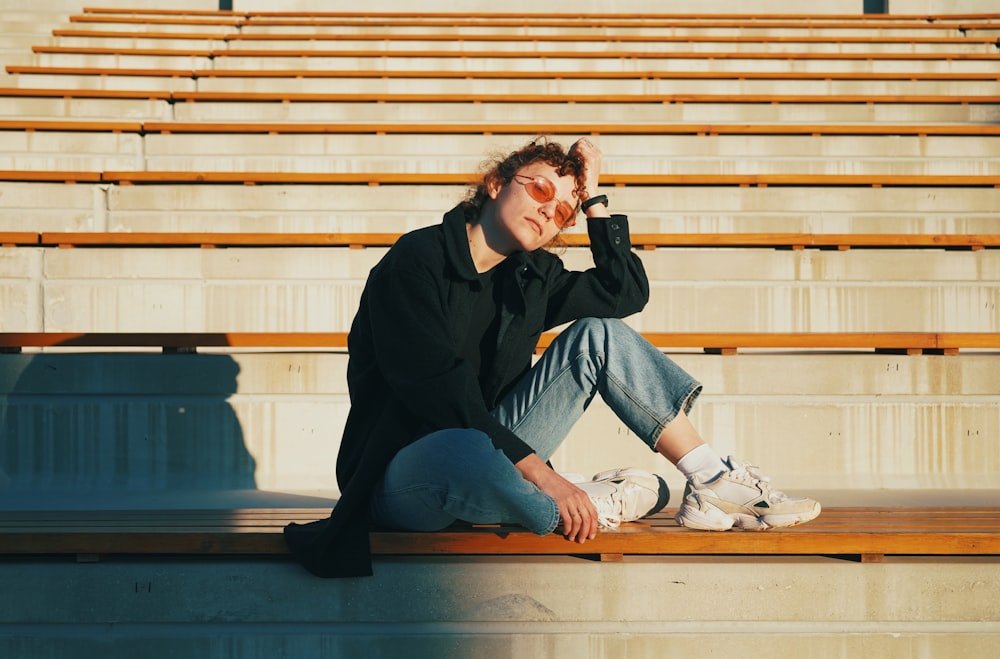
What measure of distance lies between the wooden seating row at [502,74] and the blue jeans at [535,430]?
14.3ft

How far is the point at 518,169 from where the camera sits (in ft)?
5.48

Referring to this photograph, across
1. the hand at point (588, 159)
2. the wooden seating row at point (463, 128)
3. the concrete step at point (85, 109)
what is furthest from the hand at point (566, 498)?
the concrete step at point (85, 109)

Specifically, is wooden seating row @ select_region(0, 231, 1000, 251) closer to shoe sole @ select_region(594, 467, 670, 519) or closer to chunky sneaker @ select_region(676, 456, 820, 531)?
shoe sole @ select_region(594, 467, 670, 519)

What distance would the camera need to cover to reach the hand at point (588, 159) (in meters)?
1.79

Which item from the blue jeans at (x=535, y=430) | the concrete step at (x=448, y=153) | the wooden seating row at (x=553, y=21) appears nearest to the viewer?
the blue jeans at (x=535, y=430)

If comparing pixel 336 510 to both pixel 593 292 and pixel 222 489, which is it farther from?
pixel 222 489

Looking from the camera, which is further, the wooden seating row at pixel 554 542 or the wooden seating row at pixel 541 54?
the wooden seating row at pixel 541 54

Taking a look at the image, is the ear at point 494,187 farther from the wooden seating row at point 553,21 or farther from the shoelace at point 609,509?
the wooden seating row at point 553,21

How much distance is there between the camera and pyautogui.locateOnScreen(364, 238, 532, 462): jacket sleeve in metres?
1.52

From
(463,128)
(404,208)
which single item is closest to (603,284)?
(404,208)

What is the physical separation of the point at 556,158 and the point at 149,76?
4.70 metres

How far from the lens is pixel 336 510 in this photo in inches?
61.7

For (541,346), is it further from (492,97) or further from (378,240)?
(492,97)

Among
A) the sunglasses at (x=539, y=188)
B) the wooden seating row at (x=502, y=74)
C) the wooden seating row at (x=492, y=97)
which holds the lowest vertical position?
the sunglasses at (x=539, y=188)
